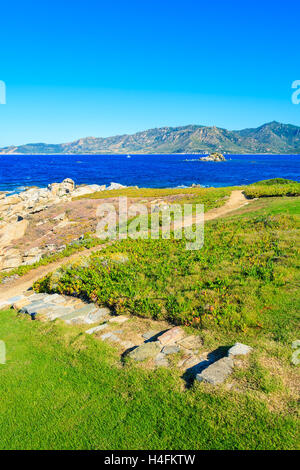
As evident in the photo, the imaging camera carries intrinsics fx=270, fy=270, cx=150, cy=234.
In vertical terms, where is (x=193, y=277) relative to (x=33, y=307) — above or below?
above

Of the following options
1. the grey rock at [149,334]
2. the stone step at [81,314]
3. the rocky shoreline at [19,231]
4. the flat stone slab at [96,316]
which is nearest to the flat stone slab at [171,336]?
the grey rock at [149,334]

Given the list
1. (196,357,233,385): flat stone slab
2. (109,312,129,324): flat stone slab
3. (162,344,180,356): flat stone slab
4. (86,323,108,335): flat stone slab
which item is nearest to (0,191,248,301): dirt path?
(109,312,129,324): flat stone slab

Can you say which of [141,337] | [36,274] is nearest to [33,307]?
[141,337]

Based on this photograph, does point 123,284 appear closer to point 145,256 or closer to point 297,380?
point 145,256

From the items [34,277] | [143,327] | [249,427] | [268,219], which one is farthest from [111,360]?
[268,219]

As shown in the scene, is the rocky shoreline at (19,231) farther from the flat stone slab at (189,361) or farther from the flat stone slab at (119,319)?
the flat stone slab at (189,361)

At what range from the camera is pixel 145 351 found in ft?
25.5

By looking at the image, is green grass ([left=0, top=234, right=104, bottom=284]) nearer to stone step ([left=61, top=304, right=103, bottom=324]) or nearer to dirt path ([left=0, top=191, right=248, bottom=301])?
dirt path ([left=0, top=191, right=248, bottom=301])

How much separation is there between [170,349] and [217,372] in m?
1.69

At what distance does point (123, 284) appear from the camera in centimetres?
1201

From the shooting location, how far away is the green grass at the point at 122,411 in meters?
5.07

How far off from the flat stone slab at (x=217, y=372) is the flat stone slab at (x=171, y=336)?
1.81m

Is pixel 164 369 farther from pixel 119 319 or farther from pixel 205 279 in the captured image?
pixel 205 279

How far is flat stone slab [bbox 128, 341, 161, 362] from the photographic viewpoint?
7.60 m
